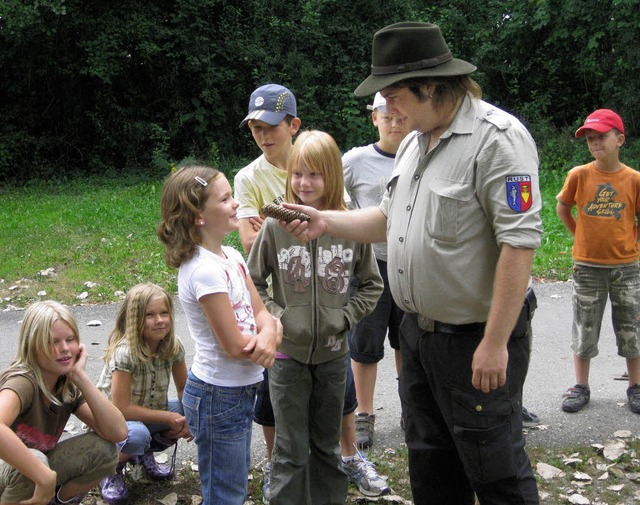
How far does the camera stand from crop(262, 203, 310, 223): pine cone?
10.6 feet

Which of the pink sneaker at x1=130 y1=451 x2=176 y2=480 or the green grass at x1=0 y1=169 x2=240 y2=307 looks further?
the green grass at x1=0 y1=169 x2=240 y2=307

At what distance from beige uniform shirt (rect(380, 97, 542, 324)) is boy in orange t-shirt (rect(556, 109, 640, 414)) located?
2403 mm

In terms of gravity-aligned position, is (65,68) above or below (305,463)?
above

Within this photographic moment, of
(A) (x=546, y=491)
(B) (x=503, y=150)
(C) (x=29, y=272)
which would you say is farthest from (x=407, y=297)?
(C) (x=29, y=272)

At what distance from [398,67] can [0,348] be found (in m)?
4.63

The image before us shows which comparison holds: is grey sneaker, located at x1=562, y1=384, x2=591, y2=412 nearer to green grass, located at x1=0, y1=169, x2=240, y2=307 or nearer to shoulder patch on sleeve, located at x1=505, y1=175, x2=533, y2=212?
shoulder patch on sleeve, located at x1=505, y1=175, x2=533, y2=212

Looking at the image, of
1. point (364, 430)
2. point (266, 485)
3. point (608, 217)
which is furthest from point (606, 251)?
point (266, 485)

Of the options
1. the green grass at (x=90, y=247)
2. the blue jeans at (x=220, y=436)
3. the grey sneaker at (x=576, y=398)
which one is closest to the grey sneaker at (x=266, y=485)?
the blue jeans at (x=220, y=436)

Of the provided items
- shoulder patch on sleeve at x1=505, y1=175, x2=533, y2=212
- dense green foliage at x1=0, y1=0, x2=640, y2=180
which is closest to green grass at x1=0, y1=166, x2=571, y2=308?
dense green foliage at x1=0, y1=0, x2=640, y2=180

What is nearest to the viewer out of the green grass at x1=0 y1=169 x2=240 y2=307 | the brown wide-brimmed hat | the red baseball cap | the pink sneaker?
the brown wide-brimmed hat

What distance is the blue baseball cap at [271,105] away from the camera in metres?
4.20

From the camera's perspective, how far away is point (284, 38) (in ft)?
55.2

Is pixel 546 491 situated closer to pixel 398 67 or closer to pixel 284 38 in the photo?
pixel 398 67

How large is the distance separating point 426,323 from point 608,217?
8.17ft
